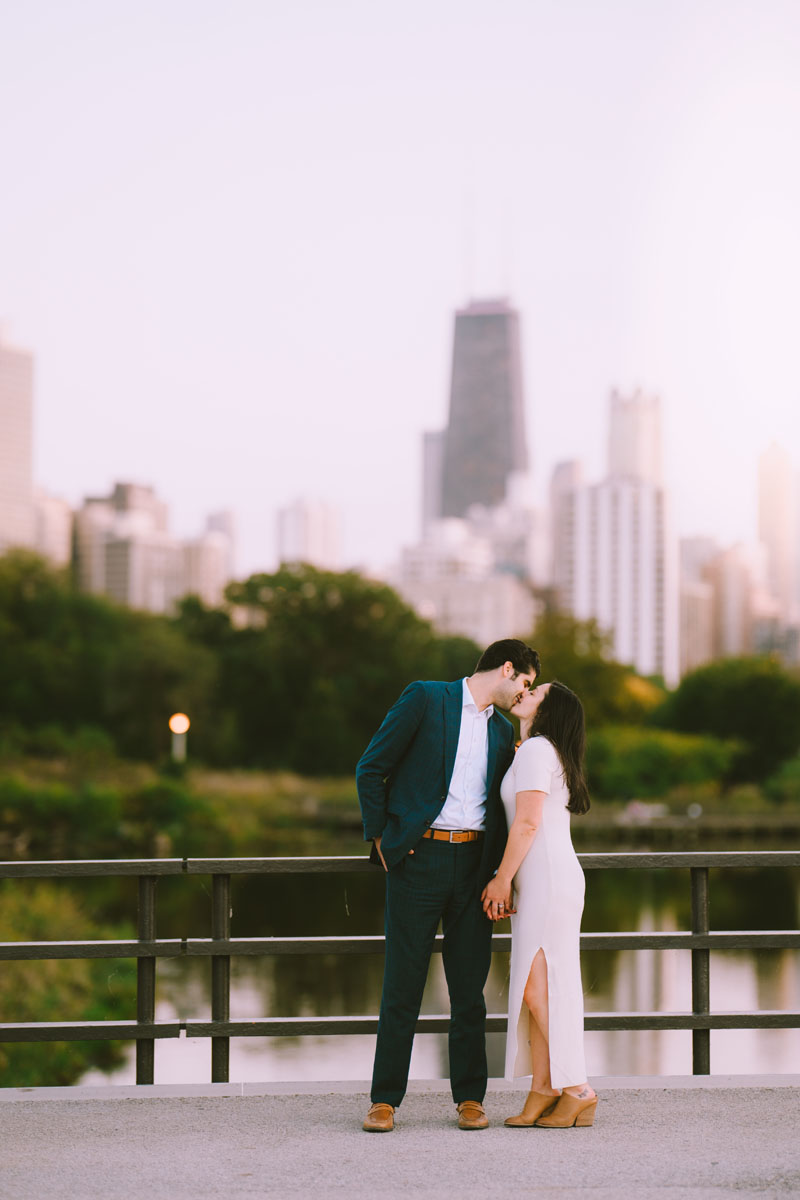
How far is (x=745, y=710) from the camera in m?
65.6

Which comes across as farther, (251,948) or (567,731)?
(251,948)

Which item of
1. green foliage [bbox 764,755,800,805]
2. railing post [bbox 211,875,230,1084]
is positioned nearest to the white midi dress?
railing post [bbox 211,875,230,1084]

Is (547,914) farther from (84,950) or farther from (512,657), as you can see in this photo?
(84,950)

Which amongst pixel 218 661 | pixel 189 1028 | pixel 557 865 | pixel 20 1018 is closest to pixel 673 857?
pixel 557 865

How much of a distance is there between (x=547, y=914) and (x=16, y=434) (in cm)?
15718

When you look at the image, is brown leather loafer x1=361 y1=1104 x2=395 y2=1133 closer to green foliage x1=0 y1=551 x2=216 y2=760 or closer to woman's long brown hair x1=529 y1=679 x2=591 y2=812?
woman's long brown hair x1=529 y1=679 x2=591 y2=812

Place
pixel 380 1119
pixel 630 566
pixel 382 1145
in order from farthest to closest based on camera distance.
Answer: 1. pixel 630 566
2. pixel 380 1119
3. pixel 382 1145

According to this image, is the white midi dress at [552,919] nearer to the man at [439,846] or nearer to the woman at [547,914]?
the woman at [547,914]

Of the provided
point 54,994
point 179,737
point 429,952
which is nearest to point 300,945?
point 429,952

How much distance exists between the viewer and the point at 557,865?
16.4 ft

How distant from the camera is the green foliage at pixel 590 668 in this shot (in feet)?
218

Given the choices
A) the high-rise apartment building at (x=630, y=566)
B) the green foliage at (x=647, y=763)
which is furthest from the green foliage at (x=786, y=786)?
the high-rise apartment building at (x=630, y=566)

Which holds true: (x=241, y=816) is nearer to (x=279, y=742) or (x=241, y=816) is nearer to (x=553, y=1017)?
(x=279, y=742)

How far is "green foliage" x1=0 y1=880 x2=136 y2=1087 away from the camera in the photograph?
17.1 metres
